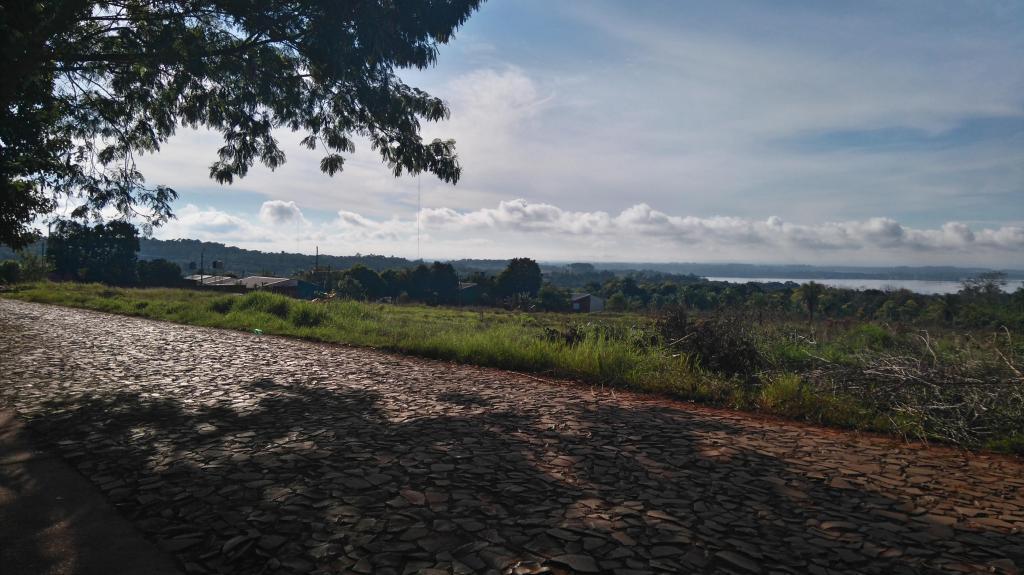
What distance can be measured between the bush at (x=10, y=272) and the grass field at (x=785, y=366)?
118ft

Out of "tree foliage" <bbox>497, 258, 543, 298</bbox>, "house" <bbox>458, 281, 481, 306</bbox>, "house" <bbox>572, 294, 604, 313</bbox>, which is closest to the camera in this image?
"house" <bbox>572, 294, 604, 313</bbox>

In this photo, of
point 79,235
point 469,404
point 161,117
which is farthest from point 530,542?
point 79,235

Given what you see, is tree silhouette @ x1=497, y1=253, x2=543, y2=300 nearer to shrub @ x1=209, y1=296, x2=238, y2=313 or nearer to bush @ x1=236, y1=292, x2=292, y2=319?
shrub @ x1=209, y1=296, x2=238, y2=313

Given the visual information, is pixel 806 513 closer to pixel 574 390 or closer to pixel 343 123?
pixel 574 390

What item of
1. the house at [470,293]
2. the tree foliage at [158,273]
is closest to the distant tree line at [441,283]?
the house at [470,293]

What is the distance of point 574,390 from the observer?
318 inches

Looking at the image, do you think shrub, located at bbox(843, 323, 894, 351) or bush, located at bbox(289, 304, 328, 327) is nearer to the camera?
shrub, located at bbox(843, 323, 894, 351)

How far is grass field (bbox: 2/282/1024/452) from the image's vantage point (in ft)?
20.3

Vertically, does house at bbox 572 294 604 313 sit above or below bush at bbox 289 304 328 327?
below

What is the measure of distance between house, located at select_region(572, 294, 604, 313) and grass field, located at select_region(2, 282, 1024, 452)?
48.7m

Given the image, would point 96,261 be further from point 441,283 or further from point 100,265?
point 441,283

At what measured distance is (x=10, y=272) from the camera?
41.2m

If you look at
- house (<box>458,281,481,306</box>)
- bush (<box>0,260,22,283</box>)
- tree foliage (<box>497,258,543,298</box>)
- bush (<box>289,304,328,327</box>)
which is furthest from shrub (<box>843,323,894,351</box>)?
tree foliage (<box>497,258,543,298</box>)

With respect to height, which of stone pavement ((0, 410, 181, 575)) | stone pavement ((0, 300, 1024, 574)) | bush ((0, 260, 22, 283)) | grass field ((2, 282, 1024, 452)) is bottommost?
stone pavement ((0, 410, 181, 575))
